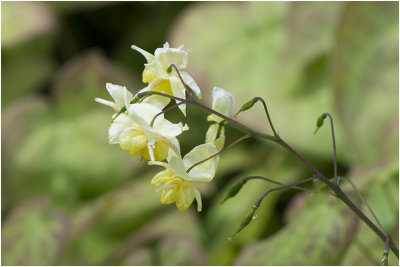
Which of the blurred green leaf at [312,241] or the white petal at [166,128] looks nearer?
the white petal at [166,128]

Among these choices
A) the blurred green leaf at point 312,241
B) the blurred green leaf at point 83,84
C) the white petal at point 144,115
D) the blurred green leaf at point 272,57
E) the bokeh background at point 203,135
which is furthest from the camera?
the blurred green leaf at point 83,84

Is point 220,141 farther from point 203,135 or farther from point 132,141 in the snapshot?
point 203,135

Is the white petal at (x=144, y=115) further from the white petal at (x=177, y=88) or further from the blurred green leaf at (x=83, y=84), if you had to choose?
the blurred green leaf at (x=83, y=84)

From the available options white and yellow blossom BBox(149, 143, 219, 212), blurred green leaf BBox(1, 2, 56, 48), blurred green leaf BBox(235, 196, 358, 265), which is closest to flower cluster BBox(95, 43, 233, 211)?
white and yellow blossom BBox(149, 143, 219, 212)

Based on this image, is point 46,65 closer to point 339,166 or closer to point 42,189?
point 42,189

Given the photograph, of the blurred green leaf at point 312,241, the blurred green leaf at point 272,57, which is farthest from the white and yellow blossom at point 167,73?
the blurred green leaf at point 272,57

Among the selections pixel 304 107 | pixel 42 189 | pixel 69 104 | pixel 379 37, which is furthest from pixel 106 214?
pixel 379 37
